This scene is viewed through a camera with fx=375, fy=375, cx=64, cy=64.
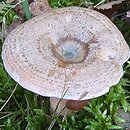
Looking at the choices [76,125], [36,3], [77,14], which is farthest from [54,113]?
[36,3]

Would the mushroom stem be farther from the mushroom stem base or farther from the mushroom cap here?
the mushroom cap

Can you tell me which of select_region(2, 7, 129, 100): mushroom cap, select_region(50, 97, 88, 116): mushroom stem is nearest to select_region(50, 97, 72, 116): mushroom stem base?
select_region(50, 97, 88, 116): mushroom stem

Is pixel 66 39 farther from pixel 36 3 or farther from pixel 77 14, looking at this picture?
pixel 36 3

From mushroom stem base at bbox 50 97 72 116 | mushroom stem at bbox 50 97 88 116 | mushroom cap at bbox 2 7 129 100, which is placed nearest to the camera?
mushroom cap at bbox 2 7 129 100

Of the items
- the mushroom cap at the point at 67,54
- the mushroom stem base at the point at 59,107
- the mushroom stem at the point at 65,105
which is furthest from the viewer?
the mushroom stem base at the point at 59,107

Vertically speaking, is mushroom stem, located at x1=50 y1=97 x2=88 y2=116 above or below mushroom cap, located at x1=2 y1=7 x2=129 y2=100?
below

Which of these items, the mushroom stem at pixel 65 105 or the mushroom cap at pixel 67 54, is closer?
the mushroom cap at pixel 67 54

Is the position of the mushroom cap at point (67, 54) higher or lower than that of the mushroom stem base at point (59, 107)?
higher

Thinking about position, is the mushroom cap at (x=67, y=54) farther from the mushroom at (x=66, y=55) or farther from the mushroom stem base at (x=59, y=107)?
the mushroom stem base at (x=59, y=107)

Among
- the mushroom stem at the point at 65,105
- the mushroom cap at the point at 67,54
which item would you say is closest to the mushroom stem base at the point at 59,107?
the mushroom stem at the point at 65,105
